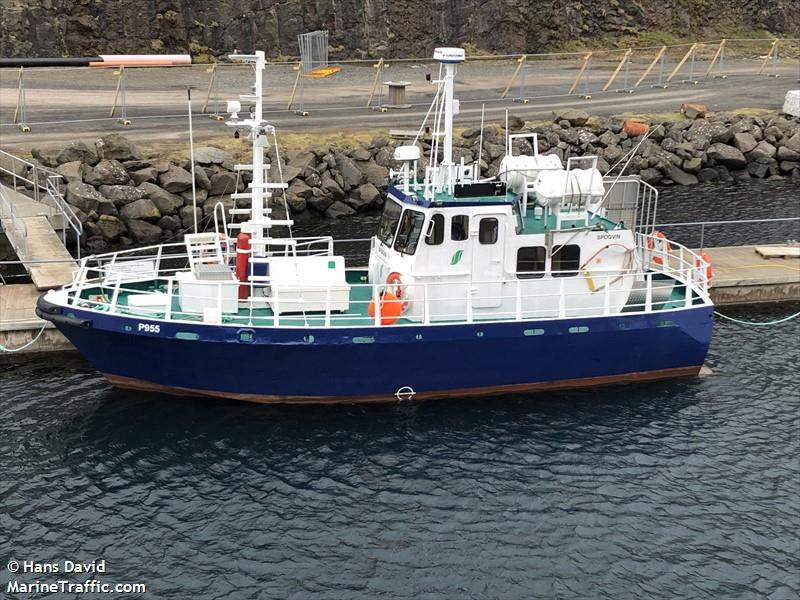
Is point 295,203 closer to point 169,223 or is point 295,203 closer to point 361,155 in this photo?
point 361,155

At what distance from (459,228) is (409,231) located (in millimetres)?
1120

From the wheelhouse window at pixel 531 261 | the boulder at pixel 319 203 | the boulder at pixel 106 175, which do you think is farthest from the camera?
the boulder at pixel 319 203

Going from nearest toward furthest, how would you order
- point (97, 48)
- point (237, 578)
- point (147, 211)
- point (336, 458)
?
point (237, 578) → point (336, 458) → point (147, 211) → point (97, 48)

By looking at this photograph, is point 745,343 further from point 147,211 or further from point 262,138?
point 147,211

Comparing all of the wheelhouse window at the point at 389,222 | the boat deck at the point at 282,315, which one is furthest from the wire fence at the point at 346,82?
the wheelhouse window at the point at 389,222

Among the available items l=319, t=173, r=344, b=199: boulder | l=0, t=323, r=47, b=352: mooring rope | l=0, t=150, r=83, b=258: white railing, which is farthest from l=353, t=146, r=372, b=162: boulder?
l=0, t=323, r=47, b=352: mooring rope

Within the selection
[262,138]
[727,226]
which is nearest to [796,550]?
[262,138]

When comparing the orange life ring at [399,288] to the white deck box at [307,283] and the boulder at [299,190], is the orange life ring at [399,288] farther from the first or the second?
the boulder at [299,190]

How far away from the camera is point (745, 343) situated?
974 inches

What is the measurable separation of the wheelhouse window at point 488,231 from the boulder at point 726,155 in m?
23.9

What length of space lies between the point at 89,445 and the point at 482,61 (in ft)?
135

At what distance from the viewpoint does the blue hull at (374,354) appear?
19984 millimetres

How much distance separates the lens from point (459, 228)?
20.9 metres

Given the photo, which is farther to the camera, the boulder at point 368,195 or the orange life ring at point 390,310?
the boulder at point 368,195
